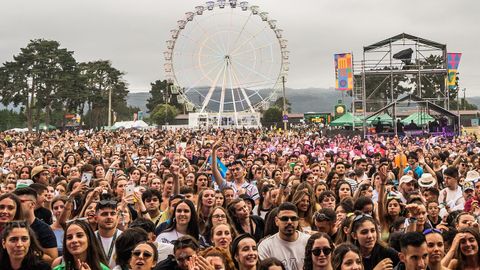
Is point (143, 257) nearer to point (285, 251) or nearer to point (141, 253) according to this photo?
point (141, 253)

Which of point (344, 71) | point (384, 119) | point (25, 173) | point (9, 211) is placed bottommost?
point (9, 211)

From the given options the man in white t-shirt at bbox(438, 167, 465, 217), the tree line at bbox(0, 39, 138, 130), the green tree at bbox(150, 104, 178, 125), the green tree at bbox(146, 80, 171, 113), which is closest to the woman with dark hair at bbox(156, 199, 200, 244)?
the man in white t-shirt at bbox(438, 167, 465, 217)

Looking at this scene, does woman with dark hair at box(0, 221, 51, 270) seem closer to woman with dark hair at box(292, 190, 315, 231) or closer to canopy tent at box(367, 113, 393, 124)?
woman with dark hair at box(292, 190, 315, 231)

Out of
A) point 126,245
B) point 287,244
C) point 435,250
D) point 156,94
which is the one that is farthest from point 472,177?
point 156,94

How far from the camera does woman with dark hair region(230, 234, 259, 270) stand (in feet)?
16.6

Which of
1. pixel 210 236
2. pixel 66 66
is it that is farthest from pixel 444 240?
pixel 66 66

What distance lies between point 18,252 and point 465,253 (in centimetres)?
353

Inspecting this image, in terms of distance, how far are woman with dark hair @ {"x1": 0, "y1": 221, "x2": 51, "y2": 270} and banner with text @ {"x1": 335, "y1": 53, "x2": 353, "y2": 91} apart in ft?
113

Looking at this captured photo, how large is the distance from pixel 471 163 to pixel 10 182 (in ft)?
29.6

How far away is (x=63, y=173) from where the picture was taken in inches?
461

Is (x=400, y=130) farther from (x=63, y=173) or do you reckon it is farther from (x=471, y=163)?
(x=63, y=173)

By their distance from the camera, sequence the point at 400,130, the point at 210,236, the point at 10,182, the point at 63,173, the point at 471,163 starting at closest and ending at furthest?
the point at 210,236 → the point at 10,182 → the point at 63,173 → the point at 471,163 → the point at 400,130

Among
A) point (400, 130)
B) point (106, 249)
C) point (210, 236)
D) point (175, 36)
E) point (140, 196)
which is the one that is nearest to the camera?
point (106, 249)

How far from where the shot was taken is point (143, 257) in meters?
4.88
